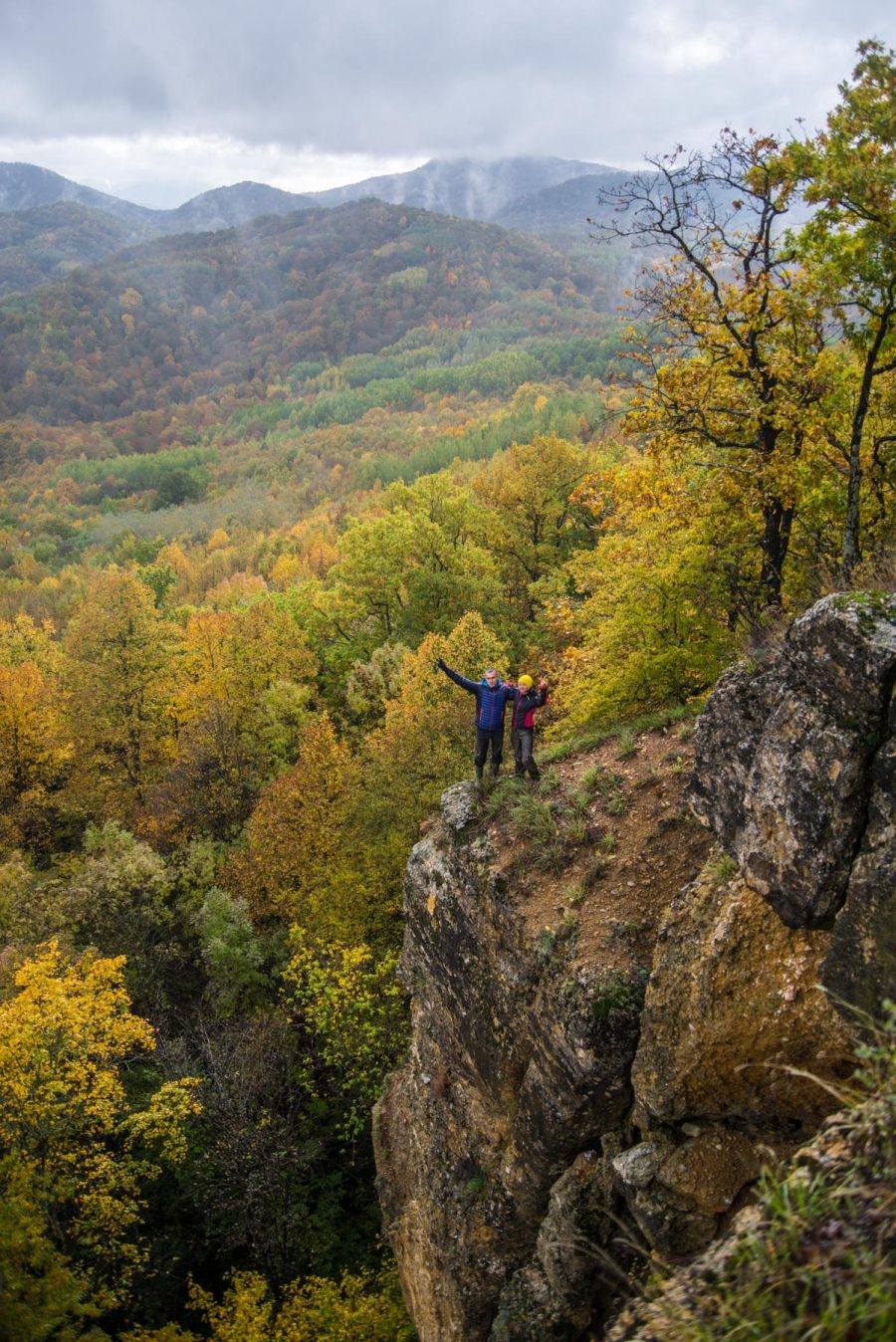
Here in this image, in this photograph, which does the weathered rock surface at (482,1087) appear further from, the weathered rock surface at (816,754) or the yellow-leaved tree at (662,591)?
the yellow-leaved tree at (662,591)

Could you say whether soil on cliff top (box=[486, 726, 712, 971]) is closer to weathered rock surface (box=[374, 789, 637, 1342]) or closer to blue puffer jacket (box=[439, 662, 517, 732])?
weathered rock surface (box=[374, 789, 637, 1342])

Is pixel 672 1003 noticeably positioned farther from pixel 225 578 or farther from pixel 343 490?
pixel 343 490

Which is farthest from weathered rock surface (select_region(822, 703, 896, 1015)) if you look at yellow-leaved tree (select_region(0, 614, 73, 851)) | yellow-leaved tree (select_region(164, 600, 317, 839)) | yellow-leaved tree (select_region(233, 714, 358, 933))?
yellow-leaved tree (select_region(0, 614, 73, 851))

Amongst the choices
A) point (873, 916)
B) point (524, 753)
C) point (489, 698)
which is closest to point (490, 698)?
point (489, 698)

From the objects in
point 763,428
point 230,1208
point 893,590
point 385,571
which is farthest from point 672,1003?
point 385,571

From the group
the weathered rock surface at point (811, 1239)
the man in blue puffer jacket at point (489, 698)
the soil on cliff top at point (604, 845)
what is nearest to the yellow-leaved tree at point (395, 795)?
the man in blue puffer jacket at point (489, 698)

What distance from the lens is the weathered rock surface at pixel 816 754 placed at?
8.39 meters

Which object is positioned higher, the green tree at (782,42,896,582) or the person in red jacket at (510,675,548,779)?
the green tree at (782,42,896,582)

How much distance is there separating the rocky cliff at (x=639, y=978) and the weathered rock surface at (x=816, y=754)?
0.08 feet

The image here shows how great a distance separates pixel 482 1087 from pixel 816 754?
938 cm

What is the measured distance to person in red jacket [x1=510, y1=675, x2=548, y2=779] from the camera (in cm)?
1444

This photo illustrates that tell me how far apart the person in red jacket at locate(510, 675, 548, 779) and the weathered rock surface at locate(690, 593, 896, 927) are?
480cm

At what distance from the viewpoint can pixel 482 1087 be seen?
556 inches

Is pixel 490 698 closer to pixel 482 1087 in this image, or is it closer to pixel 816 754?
pixel 816 754
